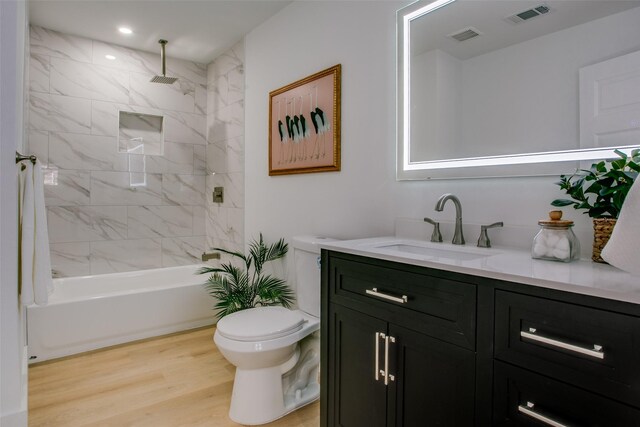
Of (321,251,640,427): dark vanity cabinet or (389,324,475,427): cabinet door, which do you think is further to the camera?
(389,324,475,427): cabinet door

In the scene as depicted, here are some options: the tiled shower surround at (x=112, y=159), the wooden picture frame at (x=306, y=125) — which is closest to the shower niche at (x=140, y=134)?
the tiled shower surround at (x=112, y=159)

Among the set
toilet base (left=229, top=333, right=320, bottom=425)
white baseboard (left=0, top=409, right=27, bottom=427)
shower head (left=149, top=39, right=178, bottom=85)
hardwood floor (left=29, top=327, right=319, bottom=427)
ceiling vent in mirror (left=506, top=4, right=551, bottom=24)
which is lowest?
hardwood floor (left=29, top=327, right=319, bottom=427)

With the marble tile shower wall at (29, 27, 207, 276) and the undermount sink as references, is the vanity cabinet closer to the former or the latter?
the undermount sink

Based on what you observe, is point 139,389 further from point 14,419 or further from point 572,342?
point 572,342

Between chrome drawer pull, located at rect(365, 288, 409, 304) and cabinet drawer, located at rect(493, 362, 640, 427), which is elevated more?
chrome drawer pull, located at rect(365, 288, 409, 304)

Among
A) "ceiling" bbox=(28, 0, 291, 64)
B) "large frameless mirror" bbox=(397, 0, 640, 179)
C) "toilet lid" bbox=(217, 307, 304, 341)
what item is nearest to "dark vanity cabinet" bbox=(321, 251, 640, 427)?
"toilet lid" bbox=(217, 307, 304, 341)

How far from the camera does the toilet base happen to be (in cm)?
187

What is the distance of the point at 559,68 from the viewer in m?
1.37

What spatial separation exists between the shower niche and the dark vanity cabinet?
278cm

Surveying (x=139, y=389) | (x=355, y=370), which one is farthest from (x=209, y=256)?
(x=355, y=370)

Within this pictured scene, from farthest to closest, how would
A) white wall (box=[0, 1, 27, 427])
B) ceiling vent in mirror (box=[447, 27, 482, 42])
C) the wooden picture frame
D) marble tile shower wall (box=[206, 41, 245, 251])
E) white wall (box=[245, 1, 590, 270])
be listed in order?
marble tile shower wall (box=[206, 41, 245, 251]), the wooden picture frame, ceiling vent in mirror (box=[447, 27, 482, 42]), white wall (box=[245, 1, 590, 270]), white wall (box=[0, 1, 27, 427])

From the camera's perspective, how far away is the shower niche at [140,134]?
3496 mm

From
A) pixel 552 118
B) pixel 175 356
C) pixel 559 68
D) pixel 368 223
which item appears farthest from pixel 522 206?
pixel 175 356

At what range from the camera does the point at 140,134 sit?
360 centimetres
